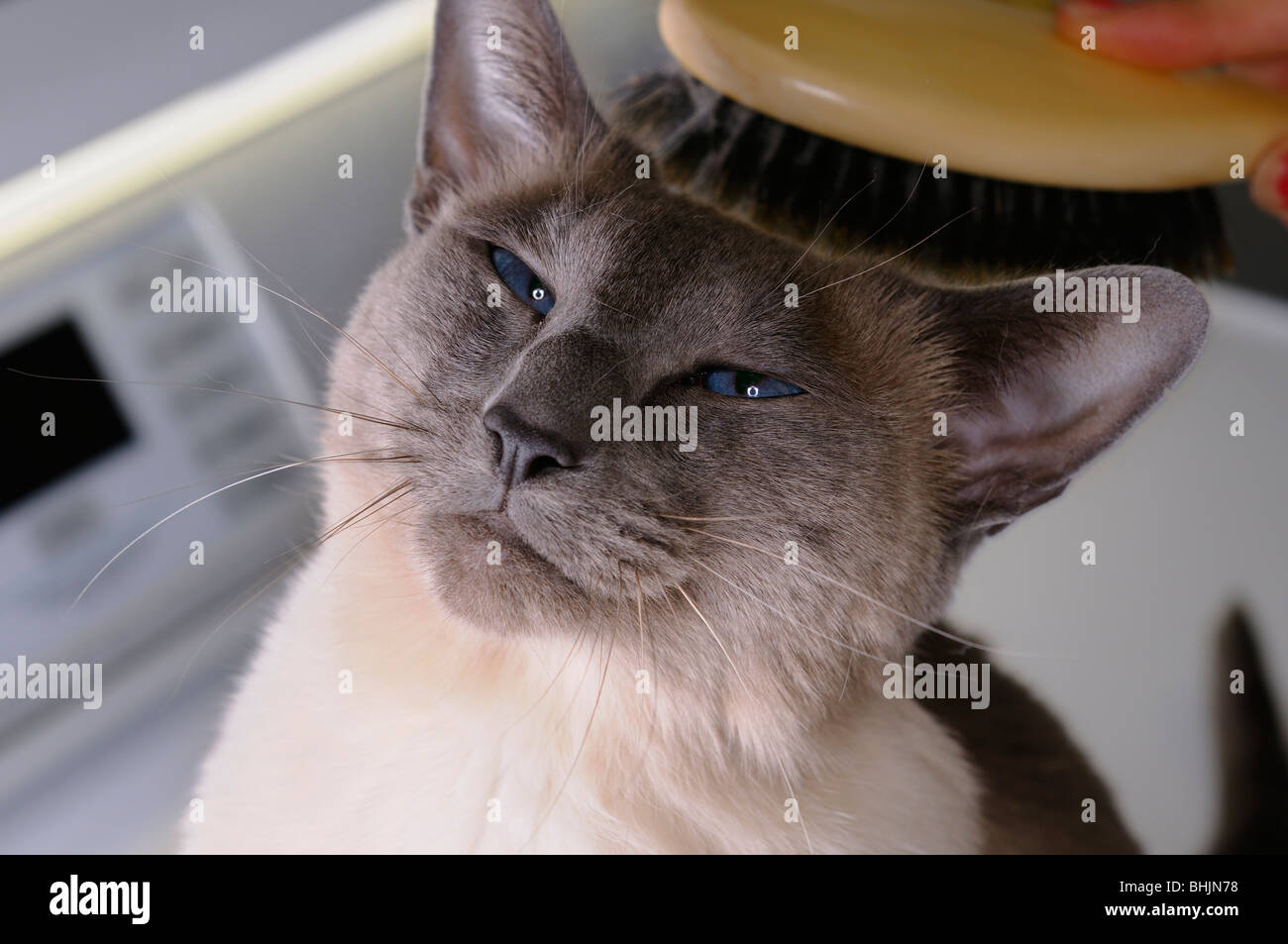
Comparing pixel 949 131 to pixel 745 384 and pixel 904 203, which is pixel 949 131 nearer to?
pixel 904 203

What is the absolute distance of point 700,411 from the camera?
58 cm

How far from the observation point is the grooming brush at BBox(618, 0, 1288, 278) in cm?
65

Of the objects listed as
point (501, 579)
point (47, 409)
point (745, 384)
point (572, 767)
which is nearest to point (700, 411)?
point (745, 384)

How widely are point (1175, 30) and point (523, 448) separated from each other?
0.59 meters

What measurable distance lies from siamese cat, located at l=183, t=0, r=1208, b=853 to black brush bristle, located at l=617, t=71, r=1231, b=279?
1.7 inches

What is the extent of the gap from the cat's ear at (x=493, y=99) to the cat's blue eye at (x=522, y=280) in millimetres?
103

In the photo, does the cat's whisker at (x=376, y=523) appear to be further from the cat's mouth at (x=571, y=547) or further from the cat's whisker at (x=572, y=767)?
the cat's whisker at (x=572, y=767)

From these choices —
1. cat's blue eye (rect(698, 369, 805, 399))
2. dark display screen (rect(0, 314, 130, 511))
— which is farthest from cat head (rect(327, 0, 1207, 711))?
dark display screen (rect(0, 314, 130, 511))

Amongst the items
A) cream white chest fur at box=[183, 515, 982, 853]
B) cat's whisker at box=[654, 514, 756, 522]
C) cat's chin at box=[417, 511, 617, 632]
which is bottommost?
cream white chest fur at box=[183, 515, 982, 853]

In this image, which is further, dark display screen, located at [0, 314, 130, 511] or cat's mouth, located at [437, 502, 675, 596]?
dark display screen, located at [0, 314, 130, 511]

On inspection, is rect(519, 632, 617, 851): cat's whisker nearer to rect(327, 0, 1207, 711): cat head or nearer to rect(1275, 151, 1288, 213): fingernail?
rect(327, 0, 1207, 711): cat head

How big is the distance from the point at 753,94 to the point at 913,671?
0.42 metres
